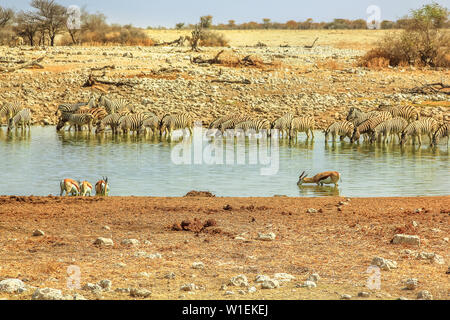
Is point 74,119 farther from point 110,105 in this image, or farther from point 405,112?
point 405,112

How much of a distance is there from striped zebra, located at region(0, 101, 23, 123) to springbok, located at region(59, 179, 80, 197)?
1261cm

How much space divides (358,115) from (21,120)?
34.0 feet

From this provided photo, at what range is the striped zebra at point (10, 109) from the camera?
77.5 feet

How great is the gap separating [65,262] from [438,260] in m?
3.69

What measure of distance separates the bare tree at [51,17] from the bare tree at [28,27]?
35 centimetres

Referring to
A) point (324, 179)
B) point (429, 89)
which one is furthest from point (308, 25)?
point (324, 179)

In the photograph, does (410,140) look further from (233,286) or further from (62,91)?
(233,286)

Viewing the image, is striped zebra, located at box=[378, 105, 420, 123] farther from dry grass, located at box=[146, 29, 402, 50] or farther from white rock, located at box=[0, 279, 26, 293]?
dry grass, located at box=[146, 29, 402, 50]

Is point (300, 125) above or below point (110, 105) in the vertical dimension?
below

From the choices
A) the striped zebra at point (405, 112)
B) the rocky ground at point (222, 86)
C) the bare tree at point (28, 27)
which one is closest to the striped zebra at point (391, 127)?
the striped zebra at point (405, 112)

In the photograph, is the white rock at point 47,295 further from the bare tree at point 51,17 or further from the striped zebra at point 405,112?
the bare tree at point 51,17

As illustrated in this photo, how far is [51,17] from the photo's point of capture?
41.2 meters

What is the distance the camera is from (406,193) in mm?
12820
